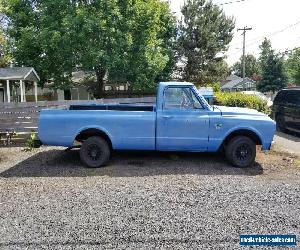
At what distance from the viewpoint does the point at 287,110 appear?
1439cm

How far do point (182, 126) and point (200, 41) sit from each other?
29.5 metres

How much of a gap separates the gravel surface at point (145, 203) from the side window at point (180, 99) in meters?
1.39

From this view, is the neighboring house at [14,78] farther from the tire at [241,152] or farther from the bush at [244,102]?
the tire at [241,152]

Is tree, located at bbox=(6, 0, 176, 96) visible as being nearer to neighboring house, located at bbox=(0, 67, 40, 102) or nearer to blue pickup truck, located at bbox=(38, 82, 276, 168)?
neighboring house, located at bbox=(0, 67, 40, 102)

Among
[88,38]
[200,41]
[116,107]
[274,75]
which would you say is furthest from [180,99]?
[274,75]

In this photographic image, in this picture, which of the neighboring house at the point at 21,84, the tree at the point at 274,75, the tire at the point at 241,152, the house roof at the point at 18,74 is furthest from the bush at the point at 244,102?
the tree at the point at 274,75

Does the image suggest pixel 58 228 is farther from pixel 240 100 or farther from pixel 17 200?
pixel 240 100

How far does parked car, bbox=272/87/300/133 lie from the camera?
13.8m

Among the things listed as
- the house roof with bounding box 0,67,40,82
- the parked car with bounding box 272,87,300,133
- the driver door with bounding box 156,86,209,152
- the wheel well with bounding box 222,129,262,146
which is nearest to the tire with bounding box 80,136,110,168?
the driver door with bounding box 156,86,209,152

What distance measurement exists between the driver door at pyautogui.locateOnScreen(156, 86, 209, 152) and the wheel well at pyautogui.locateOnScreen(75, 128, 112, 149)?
1.22 meters

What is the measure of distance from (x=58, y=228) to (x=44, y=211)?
758 millimetres

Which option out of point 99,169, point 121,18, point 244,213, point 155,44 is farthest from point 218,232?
point 155,44

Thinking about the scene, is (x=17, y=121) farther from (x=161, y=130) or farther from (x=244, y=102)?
(x=244, y=102)

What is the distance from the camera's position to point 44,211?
17.3ft
